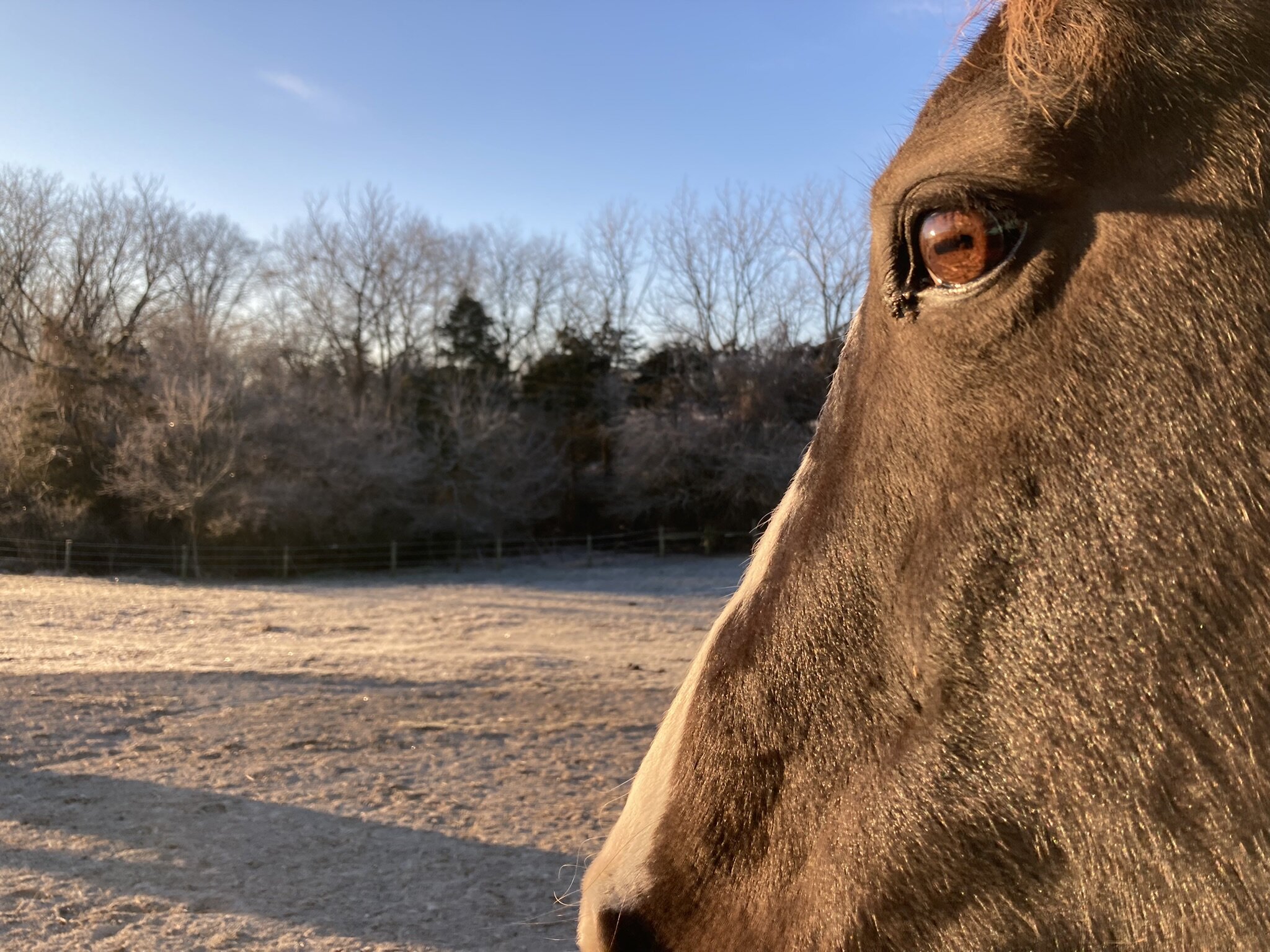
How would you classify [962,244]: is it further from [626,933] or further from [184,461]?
[184,461]

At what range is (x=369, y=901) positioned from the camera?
398 cm

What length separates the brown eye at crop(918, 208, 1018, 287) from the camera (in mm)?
989

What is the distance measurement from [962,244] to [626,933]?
1002mm

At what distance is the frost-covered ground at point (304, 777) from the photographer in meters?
3.82

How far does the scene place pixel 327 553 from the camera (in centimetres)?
2330

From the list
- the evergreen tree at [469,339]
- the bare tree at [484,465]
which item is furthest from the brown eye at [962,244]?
the evergreen tree at [469,339]

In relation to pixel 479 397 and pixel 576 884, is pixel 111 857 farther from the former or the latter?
pixel 479 397

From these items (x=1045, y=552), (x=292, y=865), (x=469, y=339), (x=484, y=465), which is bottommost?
Answer: (x=292, y=865)

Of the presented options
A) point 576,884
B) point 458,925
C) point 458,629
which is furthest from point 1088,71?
point 458,629

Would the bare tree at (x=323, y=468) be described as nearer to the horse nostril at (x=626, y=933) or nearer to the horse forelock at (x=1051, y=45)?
the horse nostril at (x=626, y=933)

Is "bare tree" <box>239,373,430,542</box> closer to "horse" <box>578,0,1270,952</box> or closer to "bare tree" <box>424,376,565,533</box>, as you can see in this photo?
"bare tree" <box>424,376,565,533</box>

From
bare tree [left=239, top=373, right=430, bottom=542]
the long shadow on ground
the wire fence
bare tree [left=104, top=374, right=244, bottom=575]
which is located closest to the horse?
the long shadow on ground

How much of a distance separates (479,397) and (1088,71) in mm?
29221

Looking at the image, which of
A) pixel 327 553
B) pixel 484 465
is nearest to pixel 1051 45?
pixel 327 553
